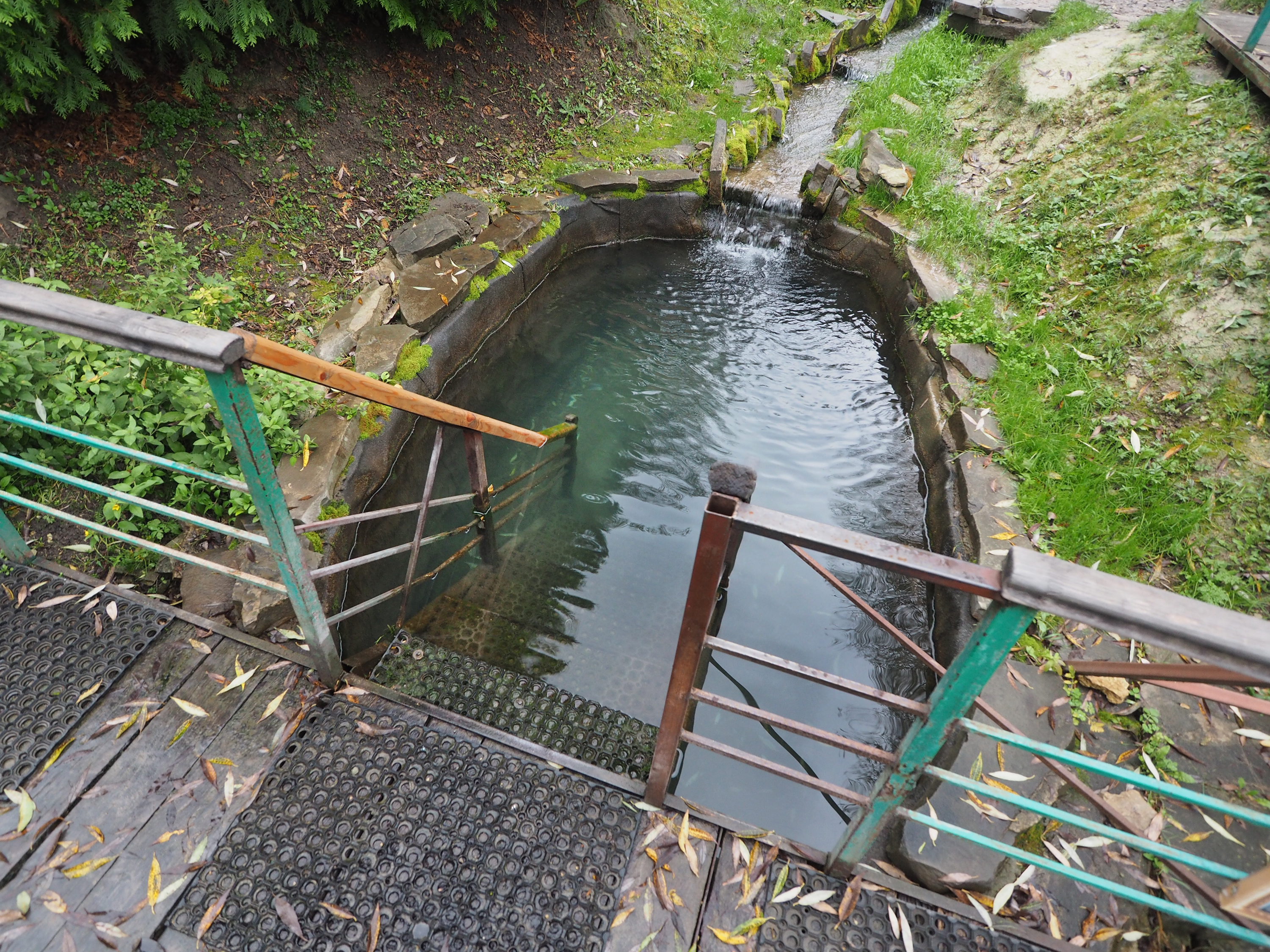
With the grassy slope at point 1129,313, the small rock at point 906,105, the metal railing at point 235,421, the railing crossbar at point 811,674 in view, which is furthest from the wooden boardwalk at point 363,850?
the small rock at point 906,105

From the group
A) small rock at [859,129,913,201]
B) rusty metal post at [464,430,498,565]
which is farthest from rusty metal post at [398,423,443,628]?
small rock at [859,129,913,201]

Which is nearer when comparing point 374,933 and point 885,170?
point 374,933

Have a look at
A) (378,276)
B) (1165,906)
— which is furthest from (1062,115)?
(1165,906)

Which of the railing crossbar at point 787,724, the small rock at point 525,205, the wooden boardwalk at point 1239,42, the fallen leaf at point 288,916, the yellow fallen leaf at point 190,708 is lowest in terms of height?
the fallen leaf at point 288,916

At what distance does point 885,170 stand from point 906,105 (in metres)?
2.18

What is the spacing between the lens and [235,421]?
5.82 ft

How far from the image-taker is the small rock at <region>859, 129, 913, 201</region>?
708cm

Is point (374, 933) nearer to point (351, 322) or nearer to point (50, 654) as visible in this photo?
point (50, 654)

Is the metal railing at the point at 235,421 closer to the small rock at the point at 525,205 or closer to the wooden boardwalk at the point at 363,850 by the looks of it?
the wooden boardwalk at the point at 363,850

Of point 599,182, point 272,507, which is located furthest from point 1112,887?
point 599,182

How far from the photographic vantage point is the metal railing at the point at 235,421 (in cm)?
167

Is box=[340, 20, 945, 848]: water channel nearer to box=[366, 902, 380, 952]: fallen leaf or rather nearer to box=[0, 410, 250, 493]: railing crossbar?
box=[366, 902, 380, 952]: fallen leaf

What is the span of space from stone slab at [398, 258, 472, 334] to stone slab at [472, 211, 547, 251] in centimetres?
45

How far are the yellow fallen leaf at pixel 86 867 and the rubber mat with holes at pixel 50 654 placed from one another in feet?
1.37
